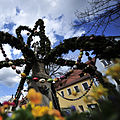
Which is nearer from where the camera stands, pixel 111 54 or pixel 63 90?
pixel 111 54

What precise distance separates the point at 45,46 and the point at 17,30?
84.8 inches

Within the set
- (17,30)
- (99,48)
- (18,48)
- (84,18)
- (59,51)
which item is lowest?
(99,48)

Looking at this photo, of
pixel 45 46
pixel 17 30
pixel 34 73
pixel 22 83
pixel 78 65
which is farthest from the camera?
pixel 17 30

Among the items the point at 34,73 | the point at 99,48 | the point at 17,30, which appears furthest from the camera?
the point at 17,30

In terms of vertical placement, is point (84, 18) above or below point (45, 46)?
above

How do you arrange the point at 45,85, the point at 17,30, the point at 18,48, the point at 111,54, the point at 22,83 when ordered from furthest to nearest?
1. the point at 17,30
2. the point at 22,83
3. the point at 18,48
4. the point at 45,85
5. the point at 111,54

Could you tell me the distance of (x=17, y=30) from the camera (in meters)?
4.83

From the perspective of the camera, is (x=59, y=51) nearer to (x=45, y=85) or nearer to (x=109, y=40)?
(x=45, y=85)

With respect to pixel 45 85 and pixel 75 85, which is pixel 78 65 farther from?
pixel 75 85

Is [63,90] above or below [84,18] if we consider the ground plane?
below

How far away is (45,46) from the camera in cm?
436

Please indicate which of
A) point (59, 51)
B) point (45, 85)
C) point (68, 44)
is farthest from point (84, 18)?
point (45, 85)

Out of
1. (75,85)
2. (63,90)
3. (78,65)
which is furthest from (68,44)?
(63,90)

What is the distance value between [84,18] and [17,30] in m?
3.96
